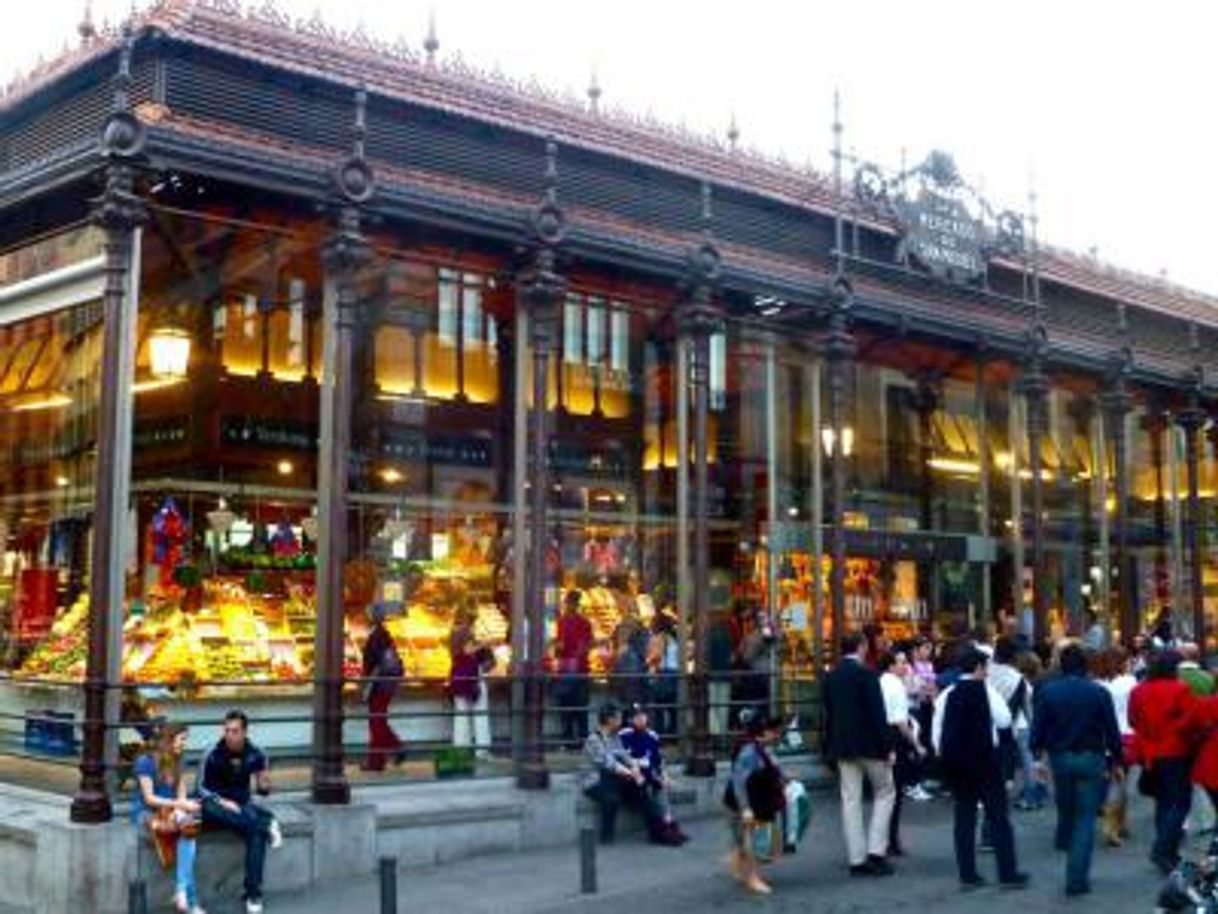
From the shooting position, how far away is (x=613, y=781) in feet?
42.4

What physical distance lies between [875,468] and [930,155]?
493 centimetres

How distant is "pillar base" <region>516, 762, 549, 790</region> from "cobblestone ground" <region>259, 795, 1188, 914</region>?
0.67 meters

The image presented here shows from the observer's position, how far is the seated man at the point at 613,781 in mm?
12875

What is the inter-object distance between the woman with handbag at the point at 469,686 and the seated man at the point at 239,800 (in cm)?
388

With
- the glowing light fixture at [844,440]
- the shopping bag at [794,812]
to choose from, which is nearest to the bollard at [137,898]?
the shopping bag at [794,812]

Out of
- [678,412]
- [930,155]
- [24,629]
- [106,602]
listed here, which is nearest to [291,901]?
[106,602]

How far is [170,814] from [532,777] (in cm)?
384

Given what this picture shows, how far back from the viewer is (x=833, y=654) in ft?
54.7

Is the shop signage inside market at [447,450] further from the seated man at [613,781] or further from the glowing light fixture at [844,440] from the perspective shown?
the seated man at [613,781]

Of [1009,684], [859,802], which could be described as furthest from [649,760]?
[1009,684]

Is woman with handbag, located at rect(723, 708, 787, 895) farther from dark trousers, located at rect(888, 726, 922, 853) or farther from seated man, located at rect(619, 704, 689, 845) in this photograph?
seated man, located at rect(619, 704, 689, 845)

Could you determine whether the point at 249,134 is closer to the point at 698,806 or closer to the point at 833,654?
the point at 698,806

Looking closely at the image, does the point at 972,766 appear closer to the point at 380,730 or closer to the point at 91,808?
the point at 380,730

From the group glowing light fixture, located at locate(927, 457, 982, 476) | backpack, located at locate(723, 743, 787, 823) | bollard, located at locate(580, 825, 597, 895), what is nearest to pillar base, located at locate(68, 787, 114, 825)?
bollard, located at locate(580, 825, 597, 895)
